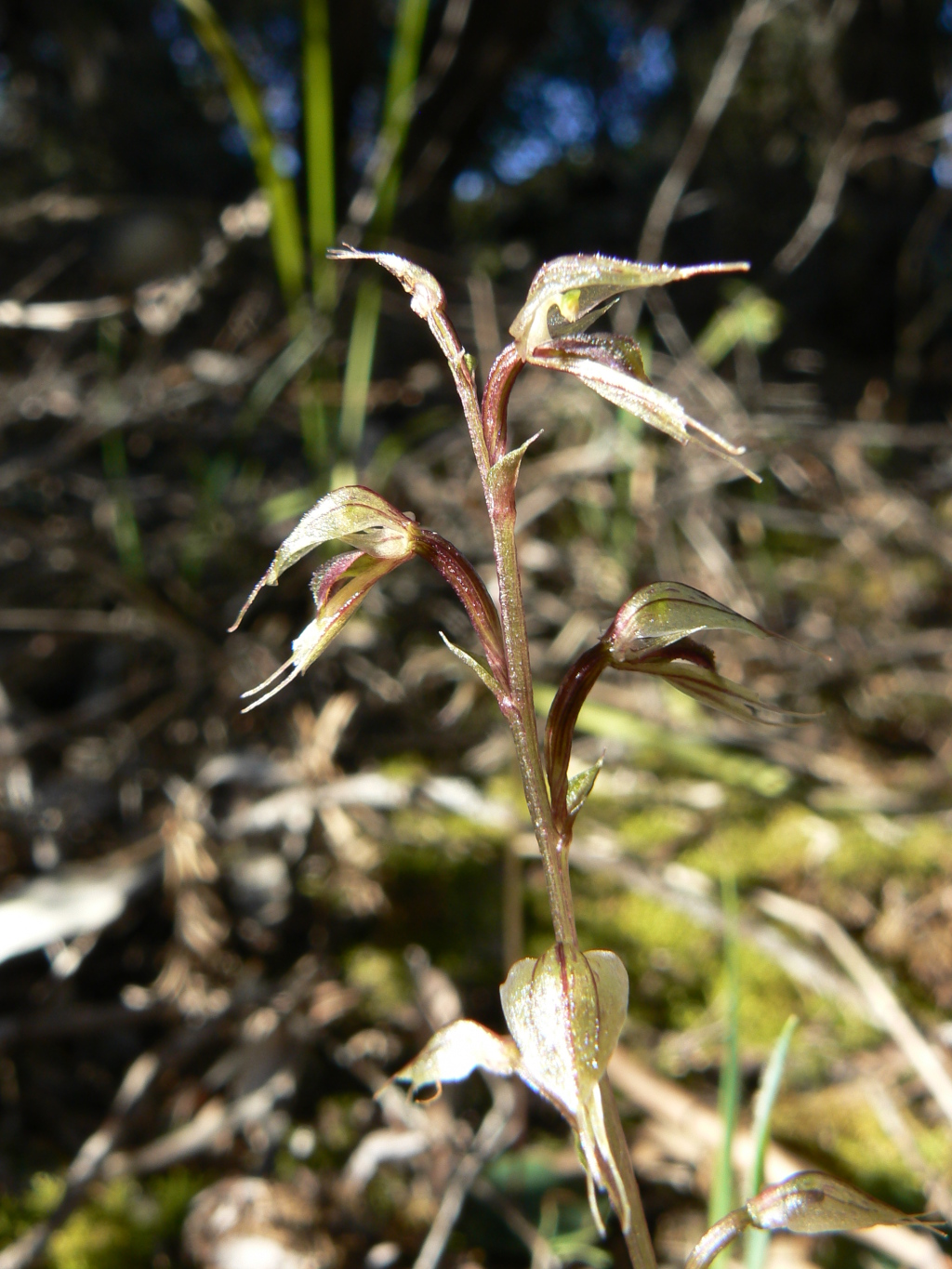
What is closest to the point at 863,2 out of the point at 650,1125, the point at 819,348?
the point at 819,348

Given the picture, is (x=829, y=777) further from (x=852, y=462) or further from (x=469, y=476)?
(x=852, y=462)

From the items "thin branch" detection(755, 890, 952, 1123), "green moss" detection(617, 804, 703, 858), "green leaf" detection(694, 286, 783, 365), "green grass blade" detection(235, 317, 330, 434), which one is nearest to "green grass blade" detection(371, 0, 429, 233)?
"green grass blade" detection(235, 317, 330, 434)

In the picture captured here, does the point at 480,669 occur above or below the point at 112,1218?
above

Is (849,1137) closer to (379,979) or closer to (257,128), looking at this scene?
(379,979)

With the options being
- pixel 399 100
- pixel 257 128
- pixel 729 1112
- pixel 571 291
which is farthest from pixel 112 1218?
pixel 399 100

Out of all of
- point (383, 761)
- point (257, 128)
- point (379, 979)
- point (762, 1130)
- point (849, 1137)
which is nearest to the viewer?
point (762, 1130)

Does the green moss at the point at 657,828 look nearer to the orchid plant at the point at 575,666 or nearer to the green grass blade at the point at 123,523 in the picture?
the orchid plant at the point at 575,666
